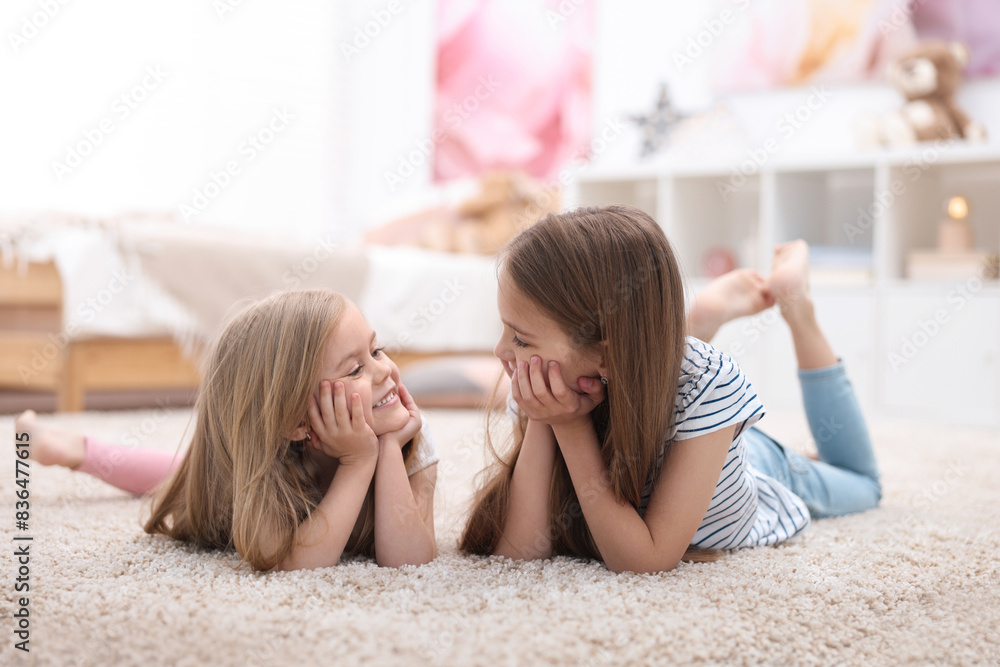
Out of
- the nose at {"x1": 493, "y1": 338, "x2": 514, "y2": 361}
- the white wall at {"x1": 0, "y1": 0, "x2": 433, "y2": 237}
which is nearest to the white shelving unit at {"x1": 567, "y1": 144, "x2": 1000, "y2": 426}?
the white wall at {"x1": 0, "y1": 0, "x2": 433, "y2": 237}

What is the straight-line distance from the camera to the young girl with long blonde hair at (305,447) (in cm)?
84

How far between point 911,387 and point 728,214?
92cm

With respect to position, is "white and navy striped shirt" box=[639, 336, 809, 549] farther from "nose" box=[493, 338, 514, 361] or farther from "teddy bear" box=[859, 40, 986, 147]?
"teddy bear" box=[859, 40, 986, 147]

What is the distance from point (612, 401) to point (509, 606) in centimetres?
21

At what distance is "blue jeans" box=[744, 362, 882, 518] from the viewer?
1.16 m

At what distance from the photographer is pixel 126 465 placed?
47.5 inches

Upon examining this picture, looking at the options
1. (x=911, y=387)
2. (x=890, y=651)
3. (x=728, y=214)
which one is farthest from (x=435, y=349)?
(x=890, y=651)

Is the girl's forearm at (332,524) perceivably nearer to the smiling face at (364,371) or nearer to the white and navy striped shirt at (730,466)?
the smiling face at (364,371)

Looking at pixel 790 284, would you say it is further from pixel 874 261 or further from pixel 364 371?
pixel 874 261

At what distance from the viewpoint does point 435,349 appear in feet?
8.87

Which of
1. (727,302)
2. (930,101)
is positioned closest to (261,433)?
(727,302)

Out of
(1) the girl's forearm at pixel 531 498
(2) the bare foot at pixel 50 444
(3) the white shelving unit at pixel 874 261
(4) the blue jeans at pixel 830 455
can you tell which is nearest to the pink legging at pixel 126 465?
(2) the bare foot at pixel 50 444

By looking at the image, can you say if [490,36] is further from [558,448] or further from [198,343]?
[558,448]

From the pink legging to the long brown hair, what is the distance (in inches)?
25.8
